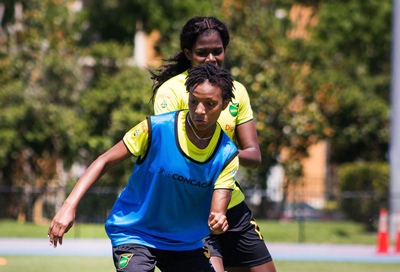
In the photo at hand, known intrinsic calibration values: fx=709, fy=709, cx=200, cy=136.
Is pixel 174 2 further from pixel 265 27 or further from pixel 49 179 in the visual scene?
pixel 49 179

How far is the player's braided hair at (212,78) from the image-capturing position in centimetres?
410

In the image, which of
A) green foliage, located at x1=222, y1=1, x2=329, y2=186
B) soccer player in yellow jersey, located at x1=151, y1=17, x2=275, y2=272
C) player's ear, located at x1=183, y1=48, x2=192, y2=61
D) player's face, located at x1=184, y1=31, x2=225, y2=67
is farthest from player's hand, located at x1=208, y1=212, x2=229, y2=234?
green foliage, located at x1=222, y1=1, x2=329, y2=186

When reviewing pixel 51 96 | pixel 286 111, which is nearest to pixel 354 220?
pixel 286 111

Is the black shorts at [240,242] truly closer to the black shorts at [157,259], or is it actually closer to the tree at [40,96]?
the black shorts at [157,259]

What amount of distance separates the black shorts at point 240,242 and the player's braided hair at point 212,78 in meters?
0.93

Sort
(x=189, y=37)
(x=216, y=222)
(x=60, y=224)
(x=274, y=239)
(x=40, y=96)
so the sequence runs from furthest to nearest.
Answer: (x=40, y=96)
(x=274, y=239)
(x=189, y=37)
(x=216, y=222)
(x=60, y=224)

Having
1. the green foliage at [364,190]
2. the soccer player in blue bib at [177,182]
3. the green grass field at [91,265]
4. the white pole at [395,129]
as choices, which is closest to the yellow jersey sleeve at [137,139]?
the soccer player in blue bib at [177,182]

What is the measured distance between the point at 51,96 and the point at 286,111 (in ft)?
24.2

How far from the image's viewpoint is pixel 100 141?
807 inches

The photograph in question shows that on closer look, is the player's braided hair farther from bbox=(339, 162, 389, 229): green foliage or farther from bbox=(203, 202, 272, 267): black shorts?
bbox=(339, 162, 389, 229): green foliage

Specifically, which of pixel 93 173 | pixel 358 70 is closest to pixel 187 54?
pixel 93 173

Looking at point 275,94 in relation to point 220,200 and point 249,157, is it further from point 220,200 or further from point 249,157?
point 220,200

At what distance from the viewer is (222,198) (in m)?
4.11

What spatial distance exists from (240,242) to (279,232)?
13.1 meters
